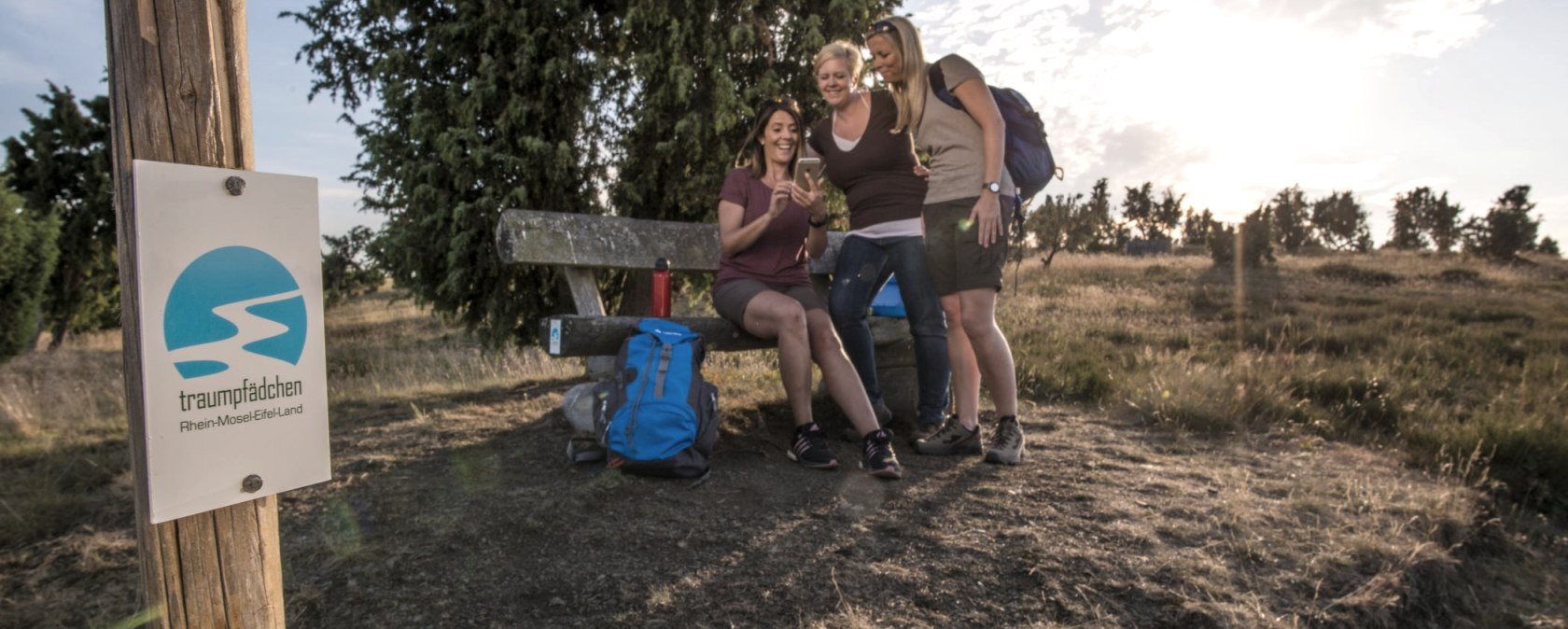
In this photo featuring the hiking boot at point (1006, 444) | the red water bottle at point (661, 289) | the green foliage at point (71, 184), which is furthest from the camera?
the green foliage at point (71, 184)

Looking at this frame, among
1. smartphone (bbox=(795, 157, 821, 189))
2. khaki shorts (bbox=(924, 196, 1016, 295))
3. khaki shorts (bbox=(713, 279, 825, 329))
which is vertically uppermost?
smartphone (bbox=(795, 157, 821, 189))

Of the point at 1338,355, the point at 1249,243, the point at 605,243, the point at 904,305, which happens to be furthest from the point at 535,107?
the point at 1249,243

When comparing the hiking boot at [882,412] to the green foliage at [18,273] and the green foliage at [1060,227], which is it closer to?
the green foliage at [18,273]

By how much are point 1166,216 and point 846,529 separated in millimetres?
31504

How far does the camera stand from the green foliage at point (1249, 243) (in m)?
23.8

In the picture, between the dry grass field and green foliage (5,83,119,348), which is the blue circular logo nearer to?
the dry grass field

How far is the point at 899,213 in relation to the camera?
13.9 ft

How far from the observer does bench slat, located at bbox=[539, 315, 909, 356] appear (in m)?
3.72

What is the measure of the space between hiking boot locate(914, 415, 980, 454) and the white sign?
9.54 feet

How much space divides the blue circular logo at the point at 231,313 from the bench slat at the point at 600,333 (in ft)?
6.75

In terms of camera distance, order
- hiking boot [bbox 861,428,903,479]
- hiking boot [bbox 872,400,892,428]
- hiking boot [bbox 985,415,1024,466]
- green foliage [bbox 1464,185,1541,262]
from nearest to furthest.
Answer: hiking boot [bbox 861,428,903,479]
hiking boot [bbox 985,415,1024,466]
hiking boot [bbox 872,400,892,428]
green foliage [bbox 1464,185,1541,262]

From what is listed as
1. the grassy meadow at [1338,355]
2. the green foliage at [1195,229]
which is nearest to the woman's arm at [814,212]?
the grassy meadow at [1338,355]

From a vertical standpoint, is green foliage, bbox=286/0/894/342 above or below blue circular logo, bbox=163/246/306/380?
above

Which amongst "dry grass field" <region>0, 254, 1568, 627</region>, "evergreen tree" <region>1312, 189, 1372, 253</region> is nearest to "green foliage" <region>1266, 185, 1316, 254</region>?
"evergreen tree" <region>1312, 189, 1372, 253</region>
